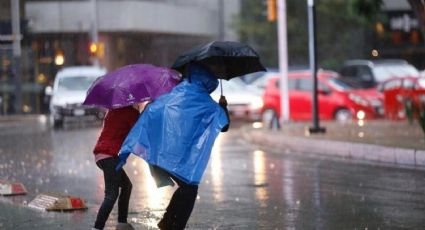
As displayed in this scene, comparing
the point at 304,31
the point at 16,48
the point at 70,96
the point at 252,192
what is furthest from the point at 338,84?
the point at 304,31

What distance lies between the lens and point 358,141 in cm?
1677

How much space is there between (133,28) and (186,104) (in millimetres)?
38993

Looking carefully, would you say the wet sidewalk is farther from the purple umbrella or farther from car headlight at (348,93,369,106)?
the purple umbrella

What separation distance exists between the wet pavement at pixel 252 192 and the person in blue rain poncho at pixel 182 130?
1.60 metres

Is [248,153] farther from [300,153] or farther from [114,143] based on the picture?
[114,143]

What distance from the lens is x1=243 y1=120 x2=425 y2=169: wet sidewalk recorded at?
1507 cm

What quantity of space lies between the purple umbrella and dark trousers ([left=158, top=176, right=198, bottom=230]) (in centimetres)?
81

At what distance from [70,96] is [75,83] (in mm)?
1043

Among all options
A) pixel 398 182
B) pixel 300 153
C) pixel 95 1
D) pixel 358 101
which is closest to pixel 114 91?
pixel 398 182

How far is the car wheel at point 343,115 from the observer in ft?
83.3

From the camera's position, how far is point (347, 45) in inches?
1957

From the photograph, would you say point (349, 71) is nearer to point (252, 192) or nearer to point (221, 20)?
point (221, 20)

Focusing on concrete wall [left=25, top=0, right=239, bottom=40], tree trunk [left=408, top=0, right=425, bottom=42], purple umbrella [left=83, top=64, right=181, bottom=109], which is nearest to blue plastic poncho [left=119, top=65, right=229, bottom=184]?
purple umbrella [left=83, top=64, right=181, bottom=109]

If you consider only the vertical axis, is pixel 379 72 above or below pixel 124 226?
below
